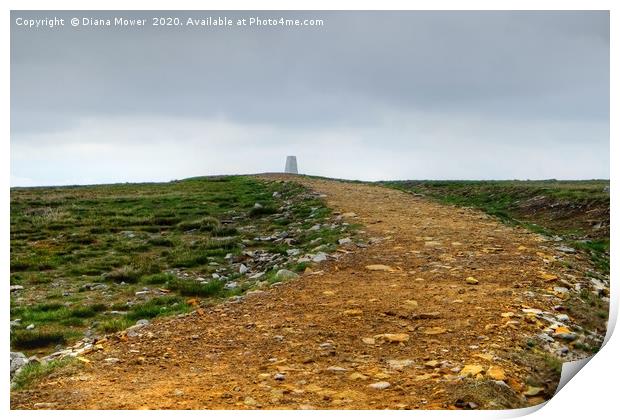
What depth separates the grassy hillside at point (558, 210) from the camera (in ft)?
51.8

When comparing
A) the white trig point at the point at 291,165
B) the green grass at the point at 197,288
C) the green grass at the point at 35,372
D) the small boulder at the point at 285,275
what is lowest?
the green grass at the point at 35,372

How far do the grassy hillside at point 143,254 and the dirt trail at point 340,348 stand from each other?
1.75 meters

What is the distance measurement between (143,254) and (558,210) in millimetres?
13457

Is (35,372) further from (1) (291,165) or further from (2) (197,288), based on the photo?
(1) (291,165)

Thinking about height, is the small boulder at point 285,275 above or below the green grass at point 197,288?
above

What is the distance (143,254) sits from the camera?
17.2m

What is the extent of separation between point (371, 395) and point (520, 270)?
18.6 feet

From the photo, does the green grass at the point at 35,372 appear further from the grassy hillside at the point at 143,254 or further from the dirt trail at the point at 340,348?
the grassy hillside at the point at 143,254

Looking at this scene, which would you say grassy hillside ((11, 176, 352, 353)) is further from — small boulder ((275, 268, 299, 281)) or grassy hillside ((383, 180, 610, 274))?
grassy hillside ((383, 180, 610, 274))

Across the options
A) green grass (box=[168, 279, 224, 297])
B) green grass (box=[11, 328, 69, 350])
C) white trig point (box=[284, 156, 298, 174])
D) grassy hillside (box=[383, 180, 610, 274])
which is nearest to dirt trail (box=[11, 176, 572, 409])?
green grass (box=[11, 328, 69, 350])

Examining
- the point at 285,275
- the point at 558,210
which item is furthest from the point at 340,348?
the point at 558,210

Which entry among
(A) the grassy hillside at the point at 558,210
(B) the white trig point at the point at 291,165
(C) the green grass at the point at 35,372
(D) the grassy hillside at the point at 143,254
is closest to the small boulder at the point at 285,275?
(D) the grassy hillside at the point at 143,254

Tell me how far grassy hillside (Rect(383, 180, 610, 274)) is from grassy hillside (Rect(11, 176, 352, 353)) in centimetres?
566
